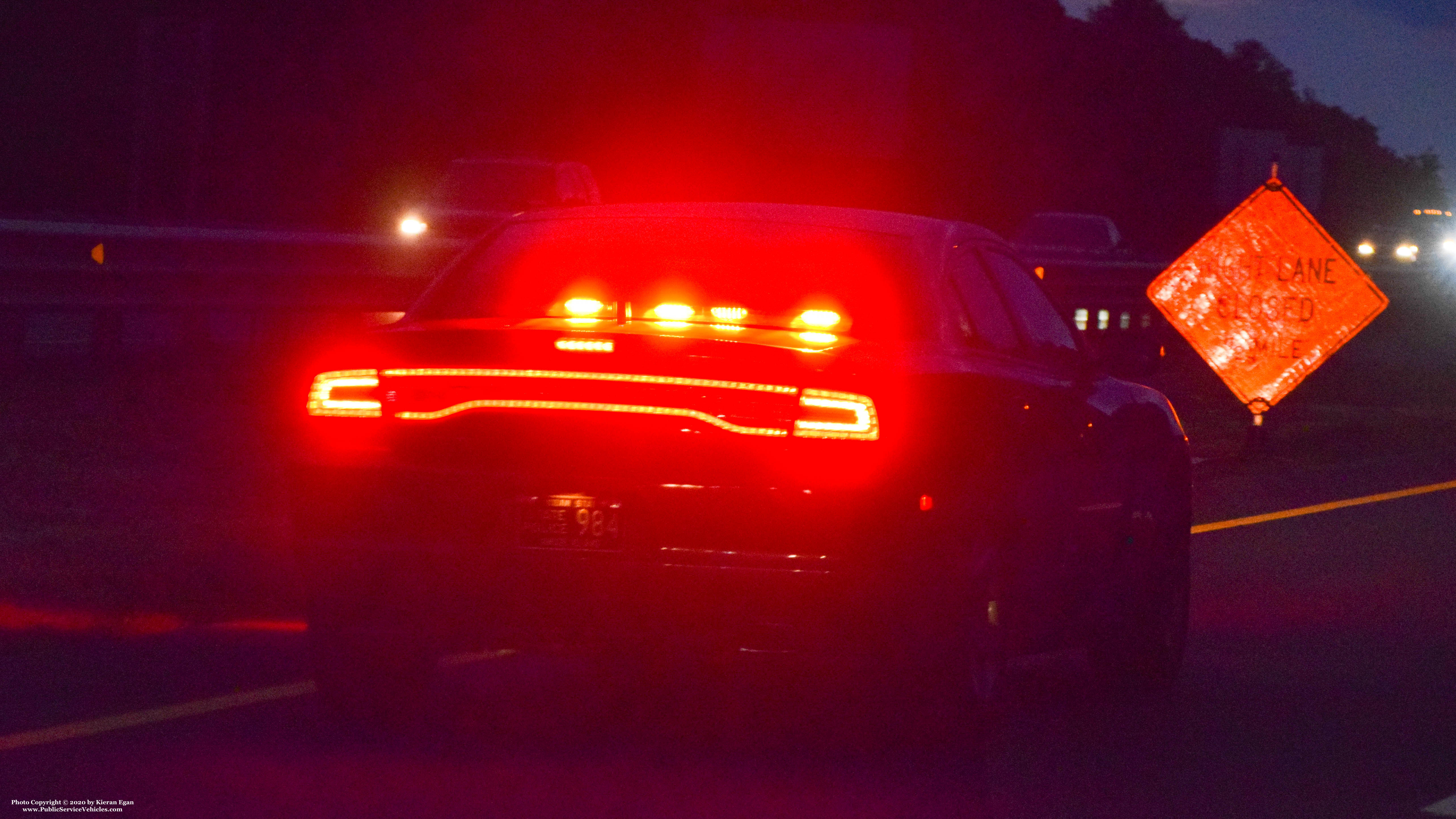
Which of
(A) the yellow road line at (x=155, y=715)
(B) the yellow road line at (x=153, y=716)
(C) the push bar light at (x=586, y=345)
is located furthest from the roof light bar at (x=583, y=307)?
Answer: (B) the yellow road line at (x=153, y=716)

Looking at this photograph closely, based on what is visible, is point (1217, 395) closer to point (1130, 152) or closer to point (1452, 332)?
point (1452, 332)

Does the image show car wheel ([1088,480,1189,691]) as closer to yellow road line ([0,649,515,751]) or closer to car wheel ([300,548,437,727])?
yellow road line ([0,649,515,751])

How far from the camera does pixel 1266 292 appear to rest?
63.7ft

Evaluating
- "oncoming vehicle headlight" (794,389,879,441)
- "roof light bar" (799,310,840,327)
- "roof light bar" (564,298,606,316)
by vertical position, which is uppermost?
"roof light bar" (564,298,606,316)

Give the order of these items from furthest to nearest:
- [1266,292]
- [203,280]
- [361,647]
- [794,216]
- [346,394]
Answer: [1266,292] < [203,280] < [794,216] < [361,647] < [346,394]

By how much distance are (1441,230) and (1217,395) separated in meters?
67.6

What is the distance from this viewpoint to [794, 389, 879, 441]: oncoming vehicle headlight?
593cm

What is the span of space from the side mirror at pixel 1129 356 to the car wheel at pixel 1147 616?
1.61ft

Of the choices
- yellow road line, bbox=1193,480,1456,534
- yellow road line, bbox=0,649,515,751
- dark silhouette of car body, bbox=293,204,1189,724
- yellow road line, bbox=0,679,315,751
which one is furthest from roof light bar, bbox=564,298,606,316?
yellow road line, bbox=1193,480,1456,534

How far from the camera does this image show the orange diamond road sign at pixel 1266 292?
762 inches

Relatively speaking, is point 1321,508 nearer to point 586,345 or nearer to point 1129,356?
Answer: point 1129,356

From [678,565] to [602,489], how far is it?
27cm

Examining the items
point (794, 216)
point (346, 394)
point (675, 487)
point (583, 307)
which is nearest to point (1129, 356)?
point (794, 216)

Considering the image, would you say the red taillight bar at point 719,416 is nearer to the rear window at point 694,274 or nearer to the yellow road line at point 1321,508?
the rear window at point 694,274
